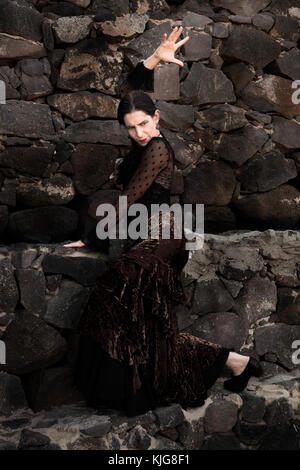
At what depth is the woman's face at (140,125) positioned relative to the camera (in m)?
2.40

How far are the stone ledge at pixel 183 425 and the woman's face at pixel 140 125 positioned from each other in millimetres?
1394

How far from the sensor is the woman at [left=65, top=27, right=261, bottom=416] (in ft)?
7.78

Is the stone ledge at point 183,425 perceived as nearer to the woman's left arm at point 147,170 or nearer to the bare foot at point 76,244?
the bare foot at point 76,244

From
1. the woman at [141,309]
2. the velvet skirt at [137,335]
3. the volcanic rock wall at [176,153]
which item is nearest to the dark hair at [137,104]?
the woman at [141,309]

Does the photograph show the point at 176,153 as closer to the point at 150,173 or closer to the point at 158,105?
the point at 158,105

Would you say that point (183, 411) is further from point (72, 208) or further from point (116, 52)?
point (116, 52)

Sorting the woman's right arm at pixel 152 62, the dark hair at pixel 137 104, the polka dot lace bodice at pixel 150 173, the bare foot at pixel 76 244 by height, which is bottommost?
the bare foot at pixel 76 244

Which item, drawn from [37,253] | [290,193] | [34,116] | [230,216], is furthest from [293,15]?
[37,253]

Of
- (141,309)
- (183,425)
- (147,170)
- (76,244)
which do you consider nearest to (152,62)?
(147,170)

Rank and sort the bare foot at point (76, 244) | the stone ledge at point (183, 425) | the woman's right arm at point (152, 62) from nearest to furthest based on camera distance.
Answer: the stone ledge at point (183, 425), the woman's right arm at point (152, 62), the bare foot at point (76, 244)

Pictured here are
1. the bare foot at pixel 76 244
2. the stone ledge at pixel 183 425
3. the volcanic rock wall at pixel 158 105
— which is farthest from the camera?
the volcanic rock wall at pixel 158 105

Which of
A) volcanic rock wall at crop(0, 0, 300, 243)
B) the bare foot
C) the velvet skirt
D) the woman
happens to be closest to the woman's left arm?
the woman

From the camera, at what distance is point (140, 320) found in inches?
94.9

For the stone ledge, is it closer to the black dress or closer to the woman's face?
the black dress
